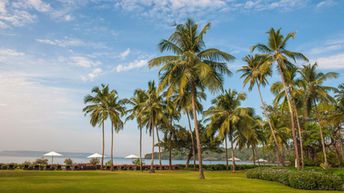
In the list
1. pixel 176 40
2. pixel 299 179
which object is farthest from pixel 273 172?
pixel 176 40

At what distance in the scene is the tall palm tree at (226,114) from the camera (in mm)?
37594

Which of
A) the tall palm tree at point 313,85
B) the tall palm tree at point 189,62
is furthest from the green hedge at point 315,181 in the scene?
the tall palm tree at point 313,85

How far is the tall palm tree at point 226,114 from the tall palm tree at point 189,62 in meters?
15.7

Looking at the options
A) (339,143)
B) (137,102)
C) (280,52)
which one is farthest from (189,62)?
(339,143)

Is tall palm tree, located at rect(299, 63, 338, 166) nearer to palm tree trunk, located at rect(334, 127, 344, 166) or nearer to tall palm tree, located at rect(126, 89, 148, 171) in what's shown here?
palm tree trunk, located at rect(334, 127, 344, 166)

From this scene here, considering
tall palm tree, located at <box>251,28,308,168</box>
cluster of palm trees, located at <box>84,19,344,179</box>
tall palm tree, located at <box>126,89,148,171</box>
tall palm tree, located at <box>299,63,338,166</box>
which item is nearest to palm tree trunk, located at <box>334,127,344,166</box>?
cluster of palm trees, located at <box>84,19,344,179</box>

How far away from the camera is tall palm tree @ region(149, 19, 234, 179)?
853 inches

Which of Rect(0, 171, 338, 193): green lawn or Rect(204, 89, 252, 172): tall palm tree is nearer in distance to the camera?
Rect(0, 171, 338, 193): green lawn

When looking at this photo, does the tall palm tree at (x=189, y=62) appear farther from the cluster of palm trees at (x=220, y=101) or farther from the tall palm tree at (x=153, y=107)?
the tall palm tree at (x=153, y=107)

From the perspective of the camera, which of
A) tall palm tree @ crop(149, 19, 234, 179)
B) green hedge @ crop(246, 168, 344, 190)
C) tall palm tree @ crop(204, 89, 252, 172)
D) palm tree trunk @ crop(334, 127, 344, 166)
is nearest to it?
green hedge @ crop(246, 168, 344, 190)

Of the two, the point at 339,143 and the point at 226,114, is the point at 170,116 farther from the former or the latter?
the point at 339,143

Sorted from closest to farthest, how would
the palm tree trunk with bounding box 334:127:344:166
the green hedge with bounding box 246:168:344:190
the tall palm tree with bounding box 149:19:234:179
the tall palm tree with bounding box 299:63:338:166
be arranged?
the green hedge with bounding box 246:168:344:190 → the tall palm tree with bounding box 149:19:234:179 → the tall palm tree with bounding box 299:63:338:166 → the palm tree trunk with bounding box 334:127:344:166

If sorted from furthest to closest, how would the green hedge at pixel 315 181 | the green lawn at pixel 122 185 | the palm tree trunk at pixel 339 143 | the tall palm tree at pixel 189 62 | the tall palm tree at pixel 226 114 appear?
1. the palm tree trunk at pixel 339 143
2. the tall palm tree at pixel 226 114
3. the tall palm tree at pixel 189 62
4. the green hedge at pixel 315 181
5. the green lawn at pixel 122 185

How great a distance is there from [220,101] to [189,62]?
18680mm
